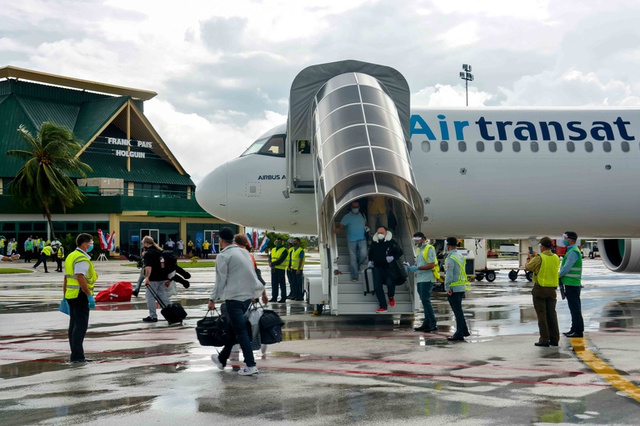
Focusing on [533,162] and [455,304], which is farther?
[533,162]

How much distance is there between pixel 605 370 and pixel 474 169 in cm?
1017

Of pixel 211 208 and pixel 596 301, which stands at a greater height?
pixel 211 208

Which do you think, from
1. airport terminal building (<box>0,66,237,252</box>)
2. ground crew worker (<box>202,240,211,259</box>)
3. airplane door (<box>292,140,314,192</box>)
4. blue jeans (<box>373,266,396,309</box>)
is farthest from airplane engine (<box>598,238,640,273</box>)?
airport terminal building (<box>0,66,237,252</box>)

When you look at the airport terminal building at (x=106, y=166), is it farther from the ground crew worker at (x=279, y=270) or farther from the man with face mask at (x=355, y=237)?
the man with face mask at (x=355, y=237)

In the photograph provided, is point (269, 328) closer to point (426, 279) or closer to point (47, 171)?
point (426, 279)

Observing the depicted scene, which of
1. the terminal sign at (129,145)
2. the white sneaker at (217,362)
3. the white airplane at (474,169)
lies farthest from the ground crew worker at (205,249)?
the white sneaker at (217,362)

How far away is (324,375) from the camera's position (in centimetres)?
930

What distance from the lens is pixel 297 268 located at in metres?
21.0

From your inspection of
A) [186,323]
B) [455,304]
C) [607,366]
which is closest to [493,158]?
[455,304]

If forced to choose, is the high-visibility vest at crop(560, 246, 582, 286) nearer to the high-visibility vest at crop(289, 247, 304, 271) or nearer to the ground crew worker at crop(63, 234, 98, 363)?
the ground crew worker at crop(63, 234, 98, 363)

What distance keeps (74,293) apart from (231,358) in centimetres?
239

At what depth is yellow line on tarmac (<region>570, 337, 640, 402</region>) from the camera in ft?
27.1

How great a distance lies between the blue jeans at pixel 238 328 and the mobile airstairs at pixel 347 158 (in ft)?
16.0

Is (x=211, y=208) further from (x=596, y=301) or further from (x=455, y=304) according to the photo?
(x=596, y=301)
